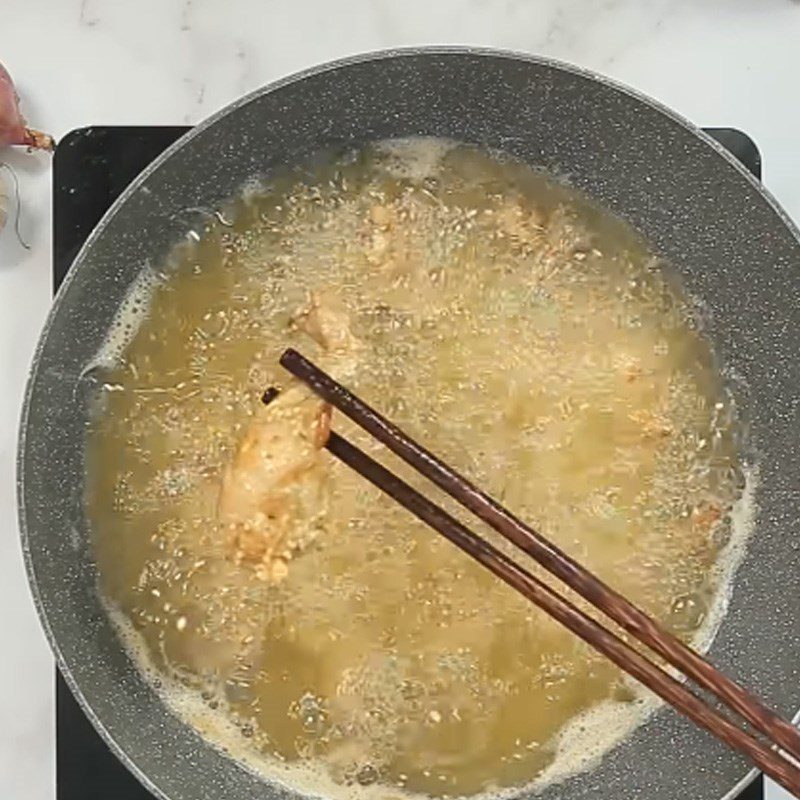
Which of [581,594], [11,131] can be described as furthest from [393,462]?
[11,131]

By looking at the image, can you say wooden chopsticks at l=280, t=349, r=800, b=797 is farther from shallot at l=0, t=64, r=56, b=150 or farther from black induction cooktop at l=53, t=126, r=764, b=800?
shallot at l=0, t=64, r=56, b=150

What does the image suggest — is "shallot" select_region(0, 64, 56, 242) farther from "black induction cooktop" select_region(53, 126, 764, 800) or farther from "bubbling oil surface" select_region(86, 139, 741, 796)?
"bubbling oil surface" select_region(86, 139, 741, 796)

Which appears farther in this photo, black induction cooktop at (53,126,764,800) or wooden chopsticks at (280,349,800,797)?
black induction cooktop at (53,126,764,800)

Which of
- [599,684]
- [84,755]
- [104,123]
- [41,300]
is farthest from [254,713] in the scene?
[104,123]

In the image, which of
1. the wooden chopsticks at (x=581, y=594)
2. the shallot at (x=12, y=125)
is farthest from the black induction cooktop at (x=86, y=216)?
the wooden chopsticks at (x=581, y=594)

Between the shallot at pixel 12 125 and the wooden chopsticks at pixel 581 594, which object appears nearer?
the wooden chopsticks at pixel 581 594

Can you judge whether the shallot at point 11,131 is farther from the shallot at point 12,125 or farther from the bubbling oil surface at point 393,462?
the bubbling oil surface at point 393,462

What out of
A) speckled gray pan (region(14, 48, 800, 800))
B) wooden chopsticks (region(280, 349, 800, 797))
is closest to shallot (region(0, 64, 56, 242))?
speckled gray pan (region(14, 48, 800, 800))
